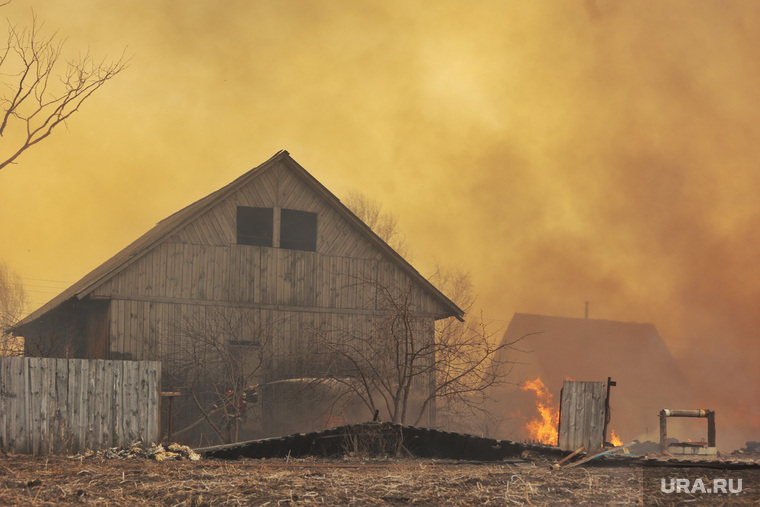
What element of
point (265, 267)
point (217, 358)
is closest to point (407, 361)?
point (217, 358)

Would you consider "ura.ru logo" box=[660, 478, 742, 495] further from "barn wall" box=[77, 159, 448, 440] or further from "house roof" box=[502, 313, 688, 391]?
"house roof" box=[502, 313, 688, 391]

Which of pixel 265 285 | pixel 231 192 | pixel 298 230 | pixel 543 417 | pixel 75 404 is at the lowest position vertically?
pixel 543 417

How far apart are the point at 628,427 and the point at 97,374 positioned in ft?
133

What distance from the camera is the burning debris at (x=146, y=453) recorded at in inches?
521

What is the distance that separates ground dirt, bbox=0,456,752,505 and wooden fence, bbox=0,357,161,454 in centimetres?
91

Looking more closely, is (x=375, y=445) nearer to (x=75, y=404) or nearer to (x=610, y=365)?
(x=75, y=404)

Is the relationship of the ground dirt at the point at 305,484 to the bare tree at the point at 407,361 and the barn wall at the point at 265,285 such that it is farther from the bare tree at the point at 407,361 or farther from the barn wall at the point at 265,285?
the barn wall at the point at 265,285

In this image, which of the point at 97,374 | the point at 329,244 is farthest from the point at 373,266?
the point at 97,374

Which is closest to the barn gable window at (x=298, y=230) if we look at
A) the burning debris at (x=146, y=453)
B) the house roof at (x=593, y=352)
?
the burning debris at (x=146, y=453)

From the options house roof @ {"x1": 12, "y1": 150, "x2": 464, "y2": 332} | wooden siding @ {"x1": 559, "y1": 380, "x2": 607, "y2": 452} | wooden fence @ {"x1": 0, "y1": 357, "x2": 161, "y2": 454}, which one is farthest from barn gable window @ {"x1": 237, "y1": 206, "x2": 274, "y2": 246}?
wooden siding @ {"x1": 559, "y1": 380, "x2": 607, "y2": 452}

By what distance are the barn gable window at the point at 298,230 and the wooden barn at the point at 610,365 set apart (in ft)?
87.3

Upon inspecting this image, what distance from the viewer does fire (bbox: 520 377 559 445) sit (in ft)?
137

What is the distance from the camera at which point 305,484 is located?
386 inches

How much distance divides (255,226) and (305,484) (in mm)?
14746
